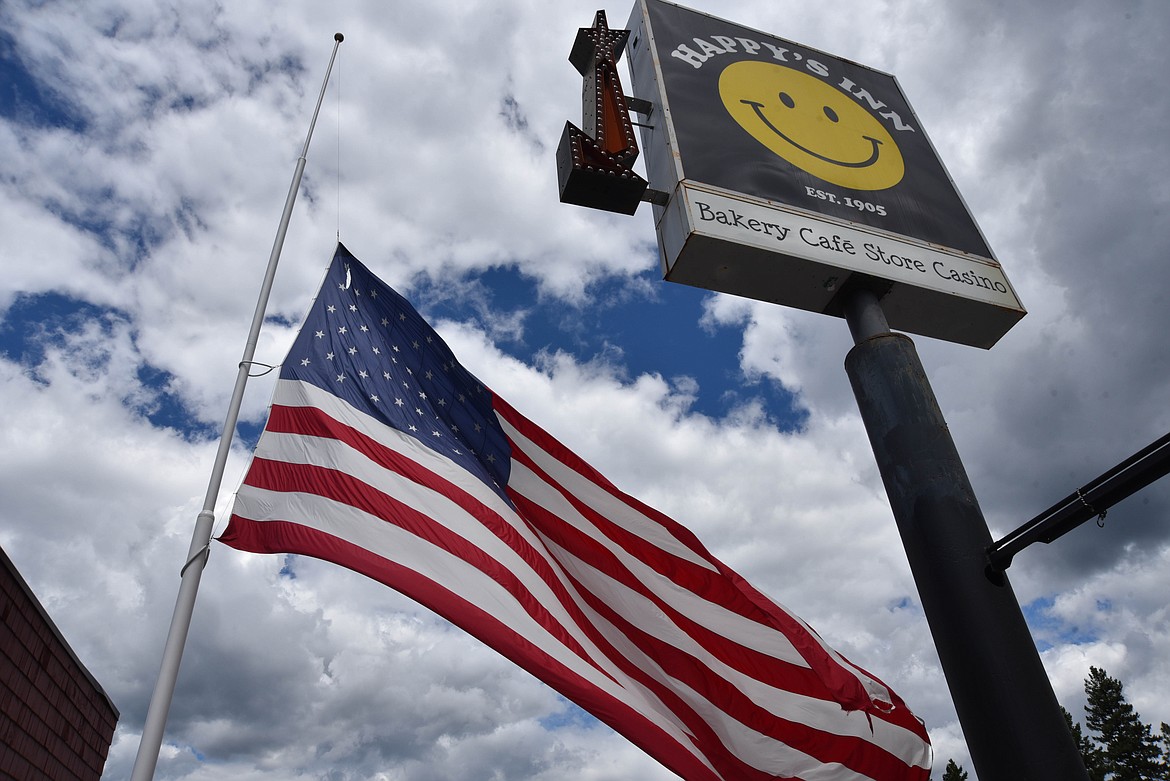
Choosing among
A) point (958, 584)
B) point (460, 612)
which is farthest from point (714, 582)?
point (460, 612)

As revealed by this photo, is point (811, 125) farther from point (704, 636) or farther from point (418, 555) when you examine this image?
point (418, 555)

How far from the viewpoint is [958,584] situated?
432 centimetres

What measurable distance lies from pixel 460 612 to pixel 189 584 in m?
1.50

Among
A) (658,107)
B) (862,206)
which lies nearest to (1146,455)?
(862,206)

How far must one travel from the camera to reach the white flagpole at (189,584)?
152 inches

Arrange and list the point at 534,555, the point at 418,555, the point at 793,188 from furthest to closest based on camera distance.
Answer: the point at 793,188 < the point at 534,555 < the point at 418,555

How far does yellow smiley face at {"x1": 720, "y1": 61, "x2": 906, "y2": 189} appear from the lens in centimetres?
664

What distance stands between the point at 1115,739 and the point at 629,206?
61765 millimetres

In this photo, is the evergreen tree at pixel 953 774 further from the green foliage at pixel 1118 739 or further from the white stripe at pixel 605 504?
the white stripe at pixel 605 504

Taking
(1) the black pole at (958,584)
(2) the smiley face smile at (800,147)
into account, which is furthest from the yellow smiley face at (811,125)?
(1) the black pole at (958,584)

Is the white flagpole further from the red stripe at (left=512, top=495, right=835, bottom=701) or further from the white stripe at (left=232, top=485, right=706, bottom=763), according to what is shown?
the red stripe at (left=512, top=495, right=835, bottom=701)

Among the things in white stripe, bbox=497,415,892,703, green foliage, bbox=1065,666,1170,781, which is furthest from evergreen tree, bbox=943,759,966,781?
white stripe, bbox=497,415,892,703

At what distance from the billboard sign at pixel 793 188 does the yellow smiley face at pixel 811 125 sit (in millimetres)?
15

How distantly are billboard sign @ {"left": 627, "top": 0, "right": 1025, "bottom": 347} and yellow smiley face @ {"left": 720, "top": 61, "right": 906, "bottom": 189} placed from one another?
0.05ft
